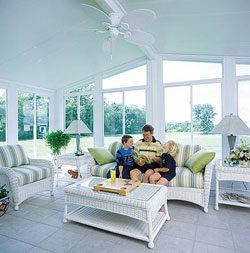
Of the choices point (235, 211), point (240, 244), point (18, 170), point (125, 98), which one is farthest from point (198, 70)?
point (18, 170)

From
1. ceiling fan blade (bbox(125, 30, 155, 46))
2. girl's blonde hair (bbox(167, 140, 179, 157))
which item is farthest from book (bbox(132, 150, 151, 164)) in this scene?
ceiling fan blade (bbox(125, 30, 155, 46))

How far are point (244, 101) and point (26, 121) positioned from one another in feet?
15.9

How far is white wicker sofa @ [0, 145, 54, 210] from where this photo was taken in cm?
300

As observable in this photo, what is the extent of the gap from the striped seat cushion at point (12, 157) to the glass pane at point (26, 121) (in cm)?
131

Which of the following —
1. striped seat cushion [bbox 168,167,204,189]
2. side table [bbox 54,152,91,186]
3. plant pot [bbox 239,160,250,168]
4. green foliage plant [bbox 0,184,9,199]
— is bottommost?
green foliage plant [bbox 0,184,9,199]

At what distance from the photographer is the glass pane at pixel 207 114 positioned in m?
4.11

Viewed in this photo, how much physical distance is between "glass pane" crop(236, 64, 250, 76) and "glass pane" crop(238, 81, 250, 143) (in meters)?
0.17

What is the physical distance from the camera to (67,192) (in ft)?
8.54

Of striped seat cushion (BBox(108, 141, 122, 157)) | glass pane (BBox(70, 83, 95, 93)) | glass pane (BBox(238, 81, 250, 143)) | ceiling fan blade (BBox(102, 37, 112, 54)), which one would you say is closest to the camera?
ceiling fan blade (BBox(102, 37, 112, 54))

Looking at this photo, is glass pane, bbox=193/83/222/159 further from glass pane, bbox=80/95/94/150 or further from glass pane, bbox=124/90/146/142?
glass pane, bbox=80/95/94/150

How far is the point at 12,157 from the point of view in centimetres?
351

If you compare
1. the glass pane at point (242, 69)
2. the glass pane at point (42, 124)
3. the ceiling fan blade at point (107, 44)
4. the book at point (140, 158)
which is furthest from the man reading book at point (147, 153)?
the glass pane at point (42, 124)

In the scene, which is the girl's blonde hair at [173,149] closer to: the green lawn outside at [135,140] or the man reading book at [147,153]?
the man reading book at [147,153]

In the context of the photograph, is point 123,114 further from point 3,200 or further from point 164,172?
point 3,200
